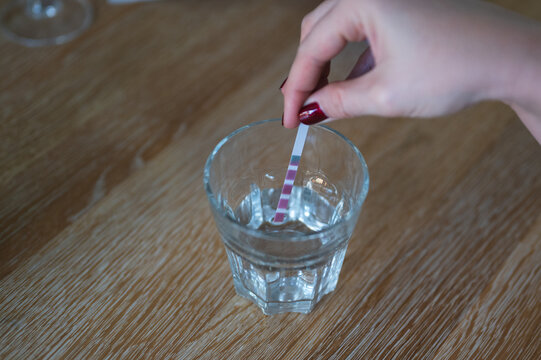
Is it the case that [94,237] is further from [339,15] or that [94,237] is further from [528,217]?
[528,217]

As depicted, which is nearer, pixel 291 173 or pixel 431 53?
pixel 431 53

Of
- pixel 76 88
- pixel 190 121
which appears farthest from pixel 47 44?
pixel 190 121

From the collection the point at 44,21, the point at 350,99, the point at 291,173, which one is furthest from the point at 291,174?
the point at 44,21

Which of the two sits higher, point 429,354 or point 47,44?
point 47,44

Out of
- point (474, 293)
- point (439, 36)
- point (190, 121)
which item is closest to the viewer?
point (439, 36)

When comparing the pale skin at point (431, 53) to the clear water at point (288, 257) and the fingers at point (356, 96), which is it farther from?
the clear water at point (288, 257)

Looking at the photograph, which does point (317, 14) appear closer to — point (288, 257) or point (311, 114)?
point (311, 114)

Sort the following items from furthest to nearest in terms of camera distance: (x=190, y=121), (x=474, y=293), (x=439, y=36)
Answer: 1. (x=190, y=121)
2. (x=474, y=293)
3. (x=439, y=36)
